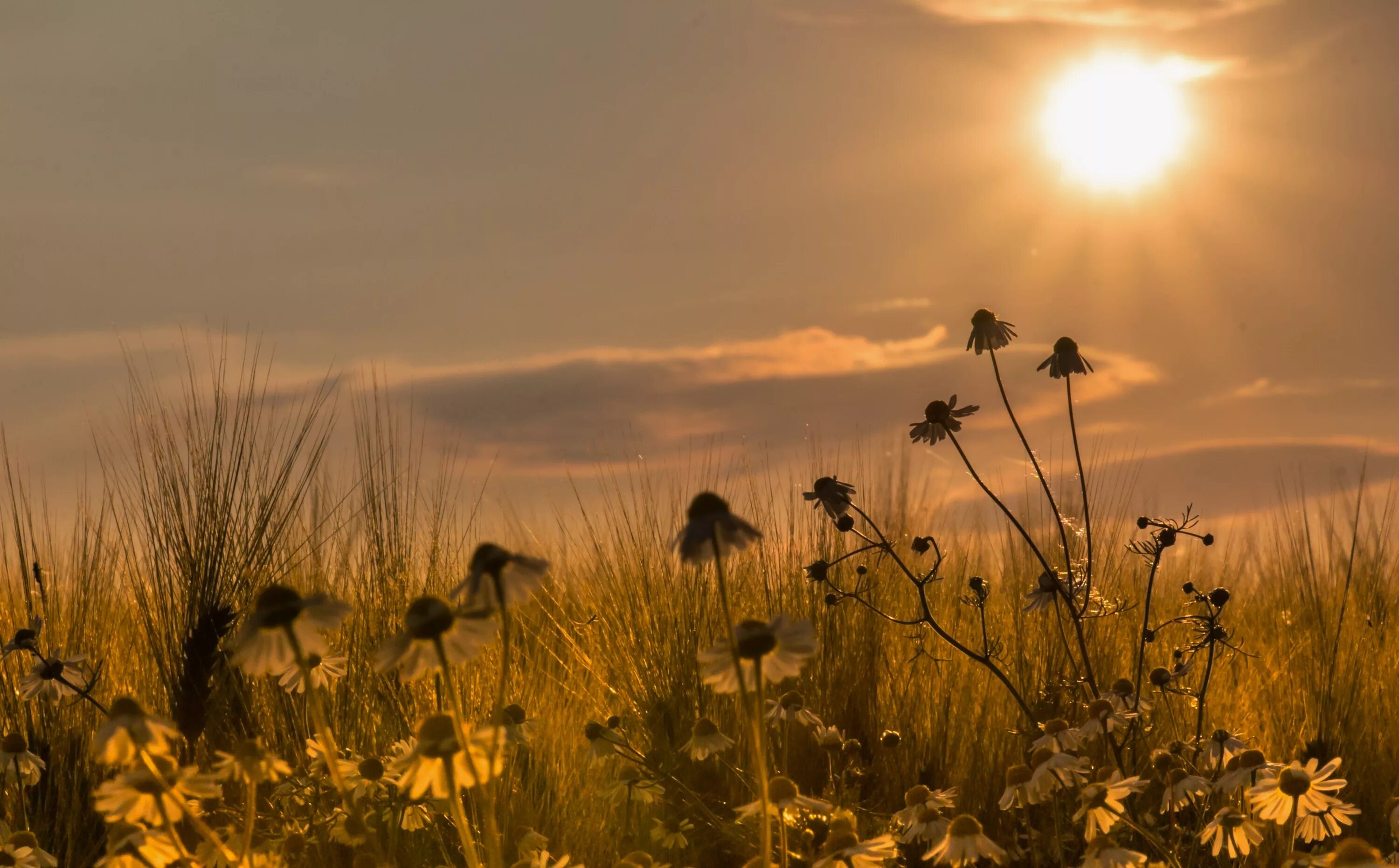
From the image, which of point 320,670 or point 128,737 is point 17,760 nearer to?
point 320,670

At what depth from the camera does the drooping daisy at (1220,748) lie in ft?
6.61

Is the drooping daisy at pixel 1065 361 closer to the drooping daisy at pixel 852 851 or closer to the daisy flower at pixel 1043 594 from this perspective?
the daisy flower at pixel 1043 594

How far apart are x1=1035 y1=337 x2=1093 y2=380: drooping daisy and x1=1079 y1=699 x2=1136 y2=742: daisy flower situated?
673 millimetres

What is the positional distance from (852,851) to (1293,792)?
0.72 meters

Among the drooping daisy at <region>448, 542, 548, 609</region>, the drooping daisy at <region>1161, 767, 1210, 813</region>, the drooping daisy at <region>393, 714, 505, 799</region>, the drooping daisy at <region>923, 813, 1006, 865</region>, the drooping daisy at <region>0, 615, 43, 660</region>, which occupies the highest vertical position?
the drooping daisy at <region>448, 542, 548, 609</region>

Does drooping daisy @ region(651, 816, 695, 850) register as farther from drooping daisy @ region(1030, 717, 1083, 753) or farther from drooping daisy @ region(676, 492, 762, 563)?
drooping daisy @ region(676, 492, 762, 563)

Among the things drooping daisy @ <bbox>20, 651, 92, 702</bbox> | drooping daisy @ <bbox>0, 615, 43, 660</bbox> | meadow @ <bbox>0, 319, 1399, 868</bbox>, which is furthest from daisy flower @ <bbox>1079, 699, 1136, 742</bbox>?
drooping daisy @ <bbox>0, 615, 43, 660</bbox>

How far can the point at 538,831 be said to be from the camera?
255 centimetres

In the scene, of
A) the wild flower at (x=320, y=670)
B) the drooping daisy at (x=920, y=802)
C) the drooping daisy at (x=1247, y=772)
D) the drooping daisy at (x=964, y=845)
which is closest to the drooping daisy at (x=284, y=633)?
the wild flower at (x=320, y=670)

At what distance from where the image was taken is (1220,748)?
6.69 feet

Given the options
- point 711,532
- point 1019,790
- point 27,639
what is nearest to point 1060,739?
point 1019,790

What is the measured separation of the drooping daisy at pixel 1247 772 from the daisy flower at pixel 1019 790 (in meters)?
0.32

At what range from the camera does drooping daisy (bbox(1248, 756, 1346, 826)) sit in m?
1.62

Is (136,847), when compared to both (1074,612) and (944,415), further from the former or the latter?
(1074,612)
